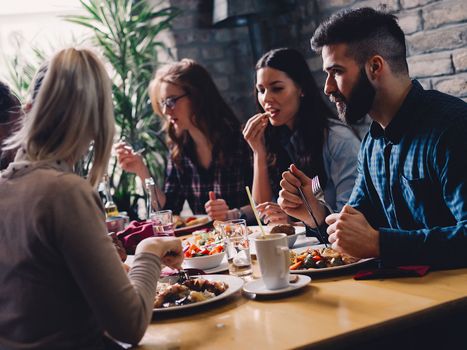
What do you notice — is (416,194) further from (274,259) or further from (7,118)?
(7,118)

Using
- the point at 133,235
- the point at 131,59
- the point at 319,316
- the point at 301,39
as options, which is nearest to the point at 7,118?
the point at 133,235

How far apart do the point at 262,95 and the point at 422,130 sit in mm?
1262

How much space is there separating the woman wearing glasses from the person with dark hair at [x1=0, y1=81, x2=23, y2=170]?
1.05 m

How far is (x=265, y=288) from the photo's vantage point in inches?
56.9

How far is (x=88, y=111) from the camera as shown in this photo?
3.89 ft

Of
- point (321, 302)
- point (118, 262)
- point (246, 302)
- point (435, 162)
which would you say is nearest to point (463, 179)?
point (435, 162)

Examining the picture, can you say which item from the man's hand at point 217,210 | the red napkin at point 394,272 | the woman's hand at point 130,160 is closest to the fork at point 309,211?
the red napkin at point 394,272

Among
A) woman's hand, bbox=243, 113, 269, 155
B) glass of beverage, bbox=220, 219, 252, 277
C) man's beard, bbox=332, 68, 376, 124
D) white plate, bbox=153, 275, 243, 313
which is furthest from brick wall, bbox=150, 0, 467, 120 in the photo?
white plate, bbox=153, 275, 243, 313

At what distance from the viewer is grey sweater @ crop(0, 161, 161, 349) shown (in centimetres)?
111

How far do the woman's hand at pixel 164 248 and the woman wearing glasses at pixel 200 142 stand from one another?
1793mm

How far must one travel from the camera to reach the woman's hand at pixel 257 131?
2.89 meters

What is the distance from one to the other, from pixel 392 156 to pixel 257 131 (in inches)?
45.1

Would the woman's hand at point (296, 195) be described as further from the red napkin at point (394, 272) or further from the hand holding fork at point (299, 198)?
the red napkin at point (394, 272)

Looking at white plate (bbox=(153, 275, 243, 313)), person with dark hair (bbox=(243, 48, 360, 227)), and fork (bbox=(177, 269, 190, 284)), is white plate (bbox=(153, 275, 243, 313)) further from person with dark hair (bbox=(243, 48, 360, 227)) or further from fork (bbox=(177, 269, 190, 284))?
person with dark hair (bbox=(243, 48, 360, 227))
